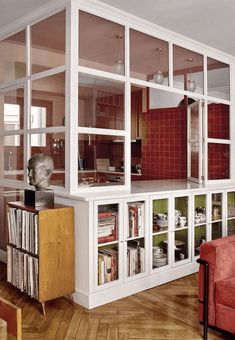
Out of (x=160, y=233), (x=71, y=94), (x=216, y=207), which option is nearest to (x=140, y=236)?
(x=160, y=233)

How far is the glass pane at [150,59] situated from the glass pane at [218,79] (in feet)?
2.78

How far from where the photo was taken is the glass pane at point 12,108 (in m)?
3.96

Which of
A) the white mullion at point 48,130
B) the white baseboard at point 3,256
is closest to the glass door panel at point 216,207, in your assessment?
the white mullion at point 48,130

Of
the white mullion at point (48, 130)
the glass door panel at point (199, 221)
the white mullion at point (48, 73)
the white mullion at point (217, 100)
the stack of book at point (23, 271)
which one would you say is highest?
the white mullion at point (48, 73)

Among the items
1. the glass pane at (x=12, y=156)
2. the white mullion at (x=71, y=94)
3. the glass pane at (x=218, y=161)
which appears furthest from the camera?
the glass pane at (x=218, y=161)

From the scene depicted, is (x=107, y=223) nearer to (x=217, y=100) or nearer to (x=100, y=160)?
(x=100, y=160)

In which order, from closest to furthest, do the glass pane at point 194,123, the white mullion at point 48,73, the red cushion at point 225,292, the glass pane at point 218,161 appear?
the red cushion at point 225,292 < the white mullion at point 48,73 < the glass pane at point 194,123 < the glass pane at point 218,161

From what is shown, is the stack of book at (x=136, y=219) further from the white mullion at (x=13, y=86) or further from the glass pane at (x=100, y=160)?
the white mullion at (x=13, y=86)

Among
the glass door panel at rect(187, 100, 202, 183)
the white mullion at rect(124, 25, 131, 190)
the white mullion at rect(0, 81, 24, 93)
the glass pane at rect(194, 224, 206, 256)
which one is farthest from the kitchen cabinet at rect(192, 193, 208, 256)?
the white mullion at rect(0, 81, 24, 93)

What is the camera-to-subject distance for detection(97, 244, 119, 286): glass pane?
320cm

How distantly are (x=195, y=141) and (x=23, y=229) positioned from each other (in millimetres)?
2669

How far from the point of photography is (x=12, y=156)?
13.6ft

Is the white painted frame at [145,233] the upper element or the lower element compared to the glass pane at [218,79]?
lower

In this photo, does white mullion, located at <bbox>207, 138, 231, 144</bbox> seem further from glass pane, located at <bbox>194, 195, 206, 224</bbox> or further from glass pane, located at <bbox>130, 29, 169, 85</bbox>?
glass pane, located at <bbox>130, 29, 169, 85</bbox>
